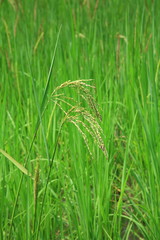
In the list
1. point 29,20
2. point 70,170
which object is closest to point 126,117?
point 70,170

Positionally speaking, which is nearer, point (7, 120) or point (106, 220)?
point (106, 220)

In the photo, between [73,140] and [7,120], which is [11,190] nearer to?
[73,140]

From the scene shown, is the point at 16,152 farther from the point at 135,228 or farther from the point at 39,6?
the point at 39,6

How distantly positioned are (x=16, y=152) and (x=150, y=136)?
21.5 inches

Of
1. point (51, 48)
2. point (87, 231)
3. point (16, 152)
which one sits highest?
point (51, 48)

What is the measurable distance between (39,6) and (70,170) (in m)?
2.79

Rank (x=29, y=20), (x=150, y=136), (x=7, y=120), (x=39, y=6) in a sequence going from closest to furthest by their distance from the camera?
1. (x=150, y=136)
2. (x=7, y=120)
3. (x=29, y=20)
4. (x=39, y=6)

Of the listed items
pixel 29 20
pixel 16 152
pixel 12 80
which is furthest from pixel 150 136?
pixel 29 20

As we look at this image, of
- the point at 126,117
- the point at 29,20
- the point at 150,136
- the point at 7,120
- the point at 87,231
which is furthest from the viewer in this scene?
the point at 29,20

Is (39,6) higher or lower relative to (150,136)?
higher

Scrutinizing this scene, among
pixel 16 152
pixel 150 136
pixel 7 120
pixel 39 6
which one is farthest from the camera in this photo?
pixel 39 6

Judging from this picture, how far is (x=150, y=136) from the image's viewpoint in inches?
65.9

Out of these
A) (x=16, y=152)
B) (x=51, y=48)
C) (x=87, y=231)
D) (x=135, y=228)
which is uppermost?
(x=51, y=48)

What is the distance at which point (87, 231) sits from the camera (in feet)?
5.16
